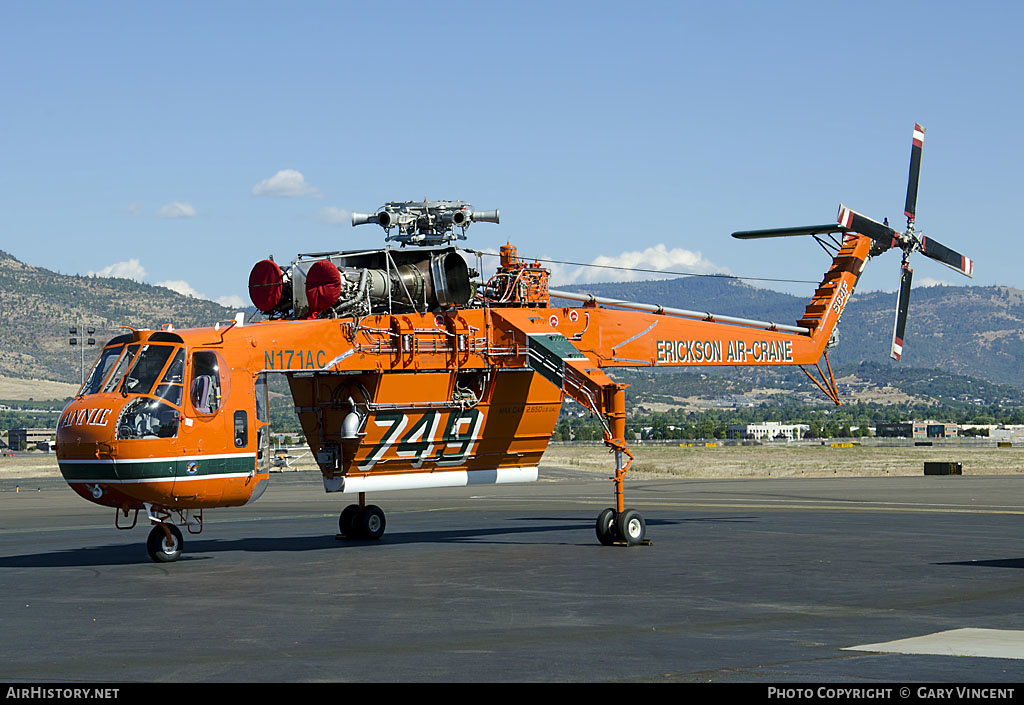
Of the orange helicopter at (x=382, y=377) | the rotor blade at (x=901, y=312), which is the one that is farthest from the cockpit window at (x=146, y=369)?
the rotor blade at (x=901, y=312)

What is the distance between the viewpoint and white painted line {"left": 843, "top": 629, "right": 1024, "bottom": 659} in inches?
535

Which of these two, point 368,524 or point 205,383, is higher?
point 205,383

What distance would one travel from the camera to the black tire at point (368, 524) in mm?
30281

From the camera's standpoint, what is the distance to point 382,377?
2688 centimetres

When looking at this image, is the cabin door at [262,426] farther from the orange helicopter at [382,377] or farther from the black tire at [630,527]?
the black tire at [630,527]

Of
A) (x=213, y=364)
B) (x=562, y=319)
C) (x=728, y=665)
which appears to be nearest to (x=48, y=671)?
(x=728, y=665)

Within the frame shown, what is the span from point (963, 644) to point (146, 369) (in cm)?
1534

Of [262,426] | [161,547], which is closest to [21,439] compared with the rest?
[161,547]

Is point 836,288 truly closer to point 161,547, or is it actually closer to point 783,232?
point 783,232

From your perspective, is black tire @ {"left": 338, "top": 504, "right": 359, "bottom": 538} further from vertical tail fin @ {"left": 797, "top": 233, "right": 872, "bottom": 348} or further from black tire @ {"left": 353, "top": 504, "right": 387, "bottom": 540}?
vertical tail fin @ {"left": 797, "top": 233, "right": 872, "bottom": 348}

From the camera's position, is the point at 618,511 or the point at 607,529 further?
the point at 618,511

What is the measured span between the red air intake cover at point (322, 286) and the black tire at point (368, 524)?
247 inches

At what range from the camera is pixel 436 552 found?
2702 centimetres
